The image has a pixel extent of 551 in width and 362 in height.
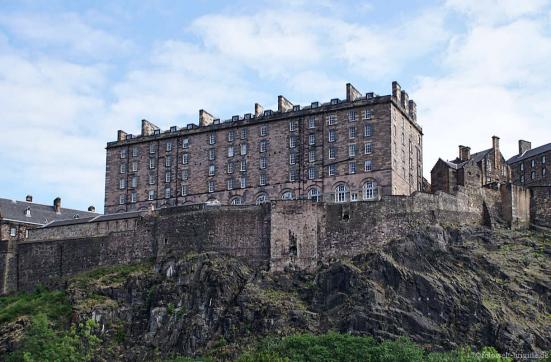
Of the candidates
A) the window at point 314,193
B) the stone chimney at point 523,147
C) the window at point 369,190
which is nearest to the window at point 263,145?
the window at point 314,193

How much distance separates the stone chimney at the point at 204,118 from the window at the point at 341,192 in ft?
55.9

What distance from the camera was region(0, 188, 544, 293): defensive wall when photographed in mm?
80625

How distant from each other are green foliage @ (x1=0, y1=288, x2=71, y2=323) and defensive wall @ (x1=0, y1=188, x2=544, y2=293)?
11.5 feet

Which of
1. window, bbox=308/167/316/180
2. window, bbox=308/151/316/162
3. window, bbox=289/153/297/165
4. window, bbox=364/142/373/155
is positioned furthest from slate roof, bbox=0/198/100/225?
window, bbox=364/142/373/155

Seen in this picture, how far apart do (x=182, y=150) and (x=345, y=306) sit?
29072 mm

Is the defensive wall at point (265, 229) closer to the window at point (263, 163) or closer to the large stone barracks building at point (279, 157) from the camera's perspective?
the large stone barracks building at point (279, 157)

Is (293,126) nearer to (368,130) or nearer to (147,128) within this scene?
(368,130)

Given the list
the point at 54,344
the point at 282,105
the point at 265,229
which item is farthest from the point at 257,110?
the point at 54,344

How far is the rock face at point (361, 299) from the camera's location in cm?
7350

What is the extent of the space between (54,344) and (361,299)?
24.0 m

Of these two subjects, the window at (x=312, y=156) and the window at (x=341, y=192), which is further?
the window at (x=312, y=156)

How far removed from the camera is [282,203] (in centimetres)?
8162

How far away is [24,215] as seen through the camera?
101812 millimetres

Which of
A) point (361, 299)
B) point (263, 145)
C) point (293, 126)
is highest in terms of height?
point (293, 126)
